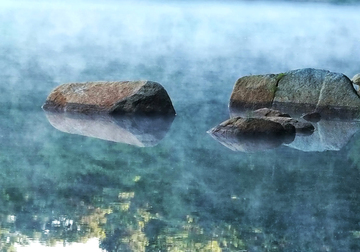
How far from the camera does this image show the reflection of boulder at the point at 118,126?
10994mm

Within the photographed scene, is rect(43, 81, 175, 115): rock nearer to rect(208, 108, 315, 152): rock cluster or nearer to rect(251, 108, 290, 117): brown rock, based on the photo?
rect(251, 108, 290, 117): brown rock

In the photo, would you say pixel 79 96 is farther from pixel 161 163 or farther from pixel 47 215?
pixel 47 215

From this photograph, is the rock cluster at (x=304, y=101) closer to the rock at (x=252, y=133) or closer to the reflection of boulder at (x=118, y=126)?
the rock at (x=252, y=133)

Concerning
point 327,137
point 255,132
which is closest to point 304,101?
point 327,137

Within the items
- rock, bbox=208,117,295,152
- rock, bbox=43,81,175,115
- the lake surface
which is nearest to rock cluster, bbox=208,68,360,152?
the lake surface

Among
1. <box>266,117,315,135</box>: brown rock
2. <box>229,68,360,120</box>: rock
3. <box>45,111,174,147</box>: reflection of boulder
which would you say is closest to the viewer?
<box>45,111,174,147</box>: reflection of boulder

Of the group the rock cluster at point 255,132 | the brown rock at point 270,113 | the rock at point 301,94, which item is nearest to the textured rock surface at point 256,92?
Result: the rock at point 301,94

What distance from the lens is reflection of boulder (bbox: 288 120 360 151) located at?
10.9 m

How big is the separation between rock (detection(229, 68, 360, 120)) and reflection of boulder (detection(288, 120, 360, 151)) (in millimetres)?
648

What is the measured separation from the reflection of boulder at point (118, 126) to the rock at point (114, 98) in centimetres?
19

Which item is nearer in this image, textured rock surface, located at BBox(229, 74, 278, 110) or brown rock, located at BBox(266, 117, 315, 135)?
brown rock, located at BBox(266, 117, 315, 135)

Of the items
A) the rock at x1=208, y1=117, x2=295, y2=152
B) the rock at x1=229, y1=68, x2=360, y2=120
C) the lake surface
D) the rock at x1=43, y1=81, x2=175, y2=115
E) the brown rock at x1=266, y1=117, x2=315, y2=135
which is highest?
the rock at x1=229, y1=68, x2=360, y2=120

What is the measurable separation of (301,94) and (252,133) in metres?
3.20

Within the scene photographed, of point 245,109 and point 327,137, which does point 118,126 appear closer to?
point 327,137
